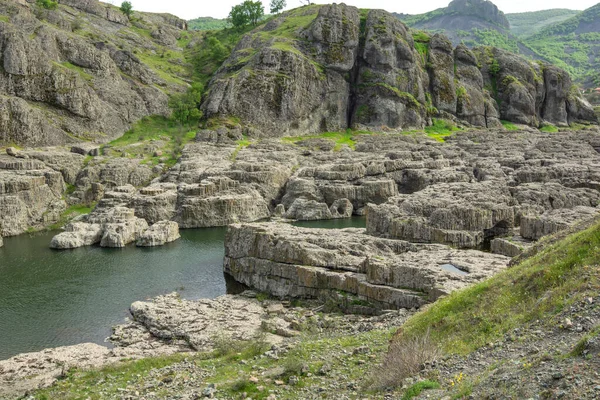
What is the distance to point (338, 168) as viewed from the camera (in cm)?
10081

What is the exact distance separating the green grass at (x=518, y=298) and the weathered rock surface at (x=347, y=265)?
1118 cm

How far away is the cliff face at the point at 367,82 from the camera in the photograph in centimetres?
14288

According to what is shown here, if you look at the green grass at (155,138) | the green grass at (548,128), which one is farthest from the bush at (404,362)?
the green grass at (548,128)

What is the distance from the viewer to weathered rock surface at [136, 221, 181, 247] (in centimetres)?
7488

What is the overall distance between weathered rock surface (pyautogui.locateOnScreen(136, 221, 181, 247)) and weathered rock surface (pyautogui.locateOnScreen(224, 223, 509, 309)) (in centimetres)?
2132

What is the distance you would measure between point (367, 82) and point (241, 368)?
13952 centimetres

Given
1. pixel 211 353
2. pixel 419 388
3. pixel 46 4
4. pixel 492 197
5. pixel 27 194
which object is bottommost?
pixel 211 353

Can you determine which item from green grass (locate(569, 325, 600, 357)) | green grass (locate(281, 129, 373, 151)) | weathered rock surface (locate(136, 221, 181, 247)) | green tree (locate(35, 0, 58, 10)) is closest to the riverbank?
green grass (locate(569, 325, 600, 357))

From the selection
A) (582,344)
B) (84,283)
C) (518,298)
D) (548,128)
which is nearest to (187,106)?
(84,283)

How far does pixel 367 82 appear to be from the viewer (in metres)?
158

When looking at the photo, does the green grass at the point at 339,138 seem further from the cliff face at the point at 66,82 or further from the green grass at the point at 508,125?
the green grass at the point at 508,125

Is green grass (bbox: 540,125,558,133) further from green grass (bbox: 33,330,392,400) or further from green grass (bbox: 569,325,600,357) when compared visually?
green grass (bbox: 569,325,600,357)

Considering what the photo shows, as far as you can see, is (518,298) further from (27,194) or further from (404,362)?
(27,194)

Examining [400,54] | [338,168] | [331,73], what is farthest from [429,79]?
[338,168]
